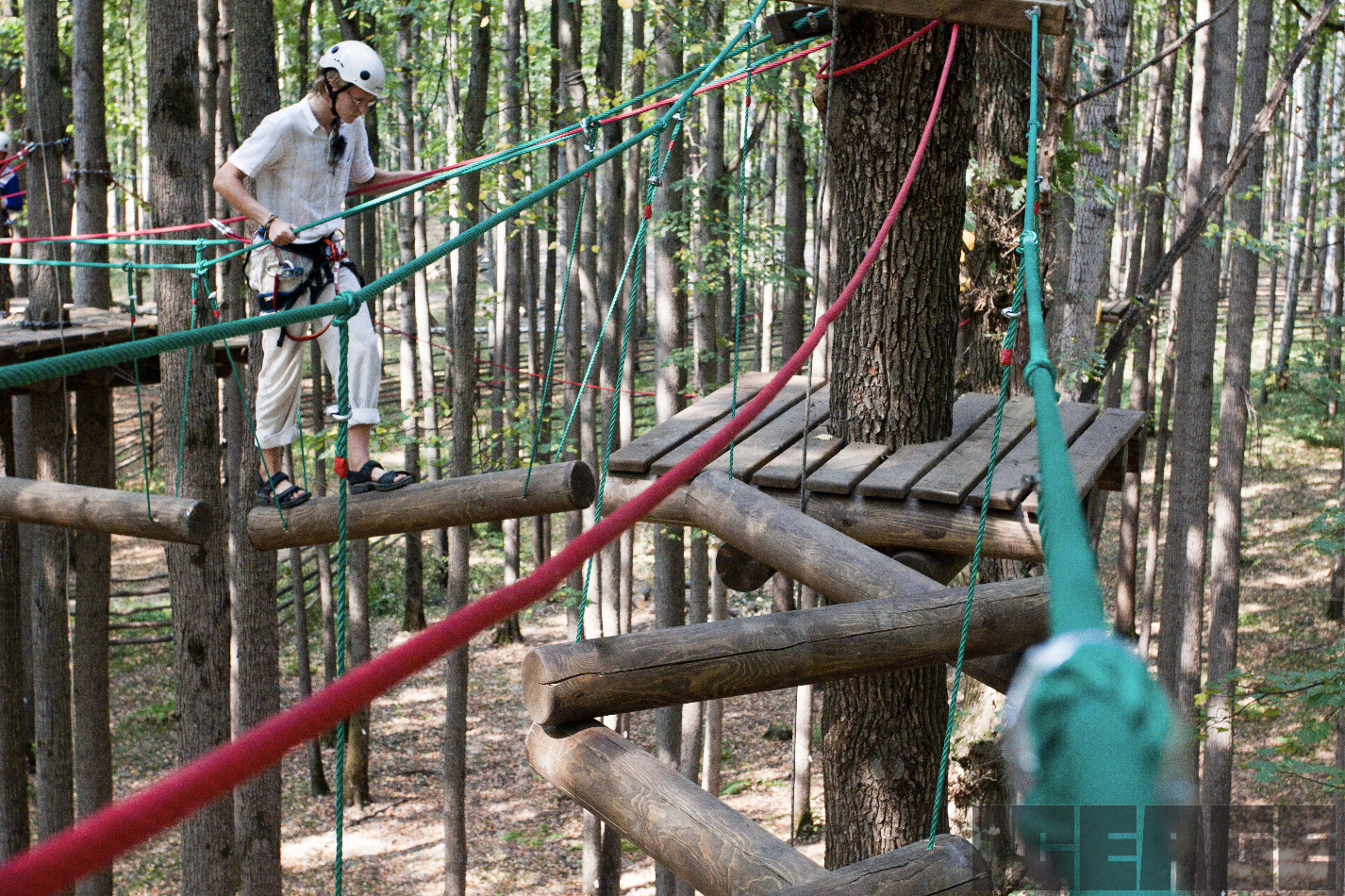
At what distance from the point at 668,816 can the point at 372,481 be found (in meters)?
1.96

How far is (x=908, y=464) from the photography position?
13.4 feet

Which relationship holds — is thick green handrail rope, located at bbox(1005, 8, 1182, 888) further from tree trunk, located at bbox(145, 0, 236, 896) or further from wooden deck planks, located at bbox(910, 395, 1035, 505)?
Result: tree trunk, located at bbox(145, 0, 236, 896)

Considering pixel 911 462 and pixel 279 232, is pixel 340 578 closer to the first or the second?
pixel 279 232

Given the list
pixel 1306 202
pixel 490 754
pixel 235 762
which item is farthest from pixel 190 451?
pixel 1306 202

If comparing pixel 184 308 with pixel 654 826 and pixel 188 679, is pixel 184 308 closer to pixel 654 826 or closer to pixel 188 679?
pixel 188 679

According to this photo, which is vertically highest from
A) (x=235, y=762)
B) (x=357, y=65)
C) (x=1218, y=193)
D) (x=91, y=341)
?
(x=357, y=65)

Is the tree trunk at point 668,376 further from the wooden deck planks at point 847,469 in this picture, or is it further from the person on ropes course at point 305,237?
the person on ropes course at point 305,237

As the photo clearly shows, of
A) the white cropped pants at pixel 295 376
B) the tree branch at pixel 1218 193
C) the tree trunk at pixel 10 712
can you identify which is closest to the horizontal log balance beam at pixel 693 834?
the white cropped pants at pixel 295 376

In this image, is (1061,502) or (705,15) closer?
(1061,502)

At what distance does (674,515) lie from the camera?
403cm

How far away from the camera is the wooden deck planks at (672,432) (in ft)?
14.2

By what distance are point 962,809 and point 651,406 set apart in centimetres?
1523

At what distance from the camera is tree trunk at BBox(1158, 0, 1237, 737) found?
9.81 m

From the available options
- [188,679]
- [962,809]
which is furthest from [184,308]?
[962,809]
